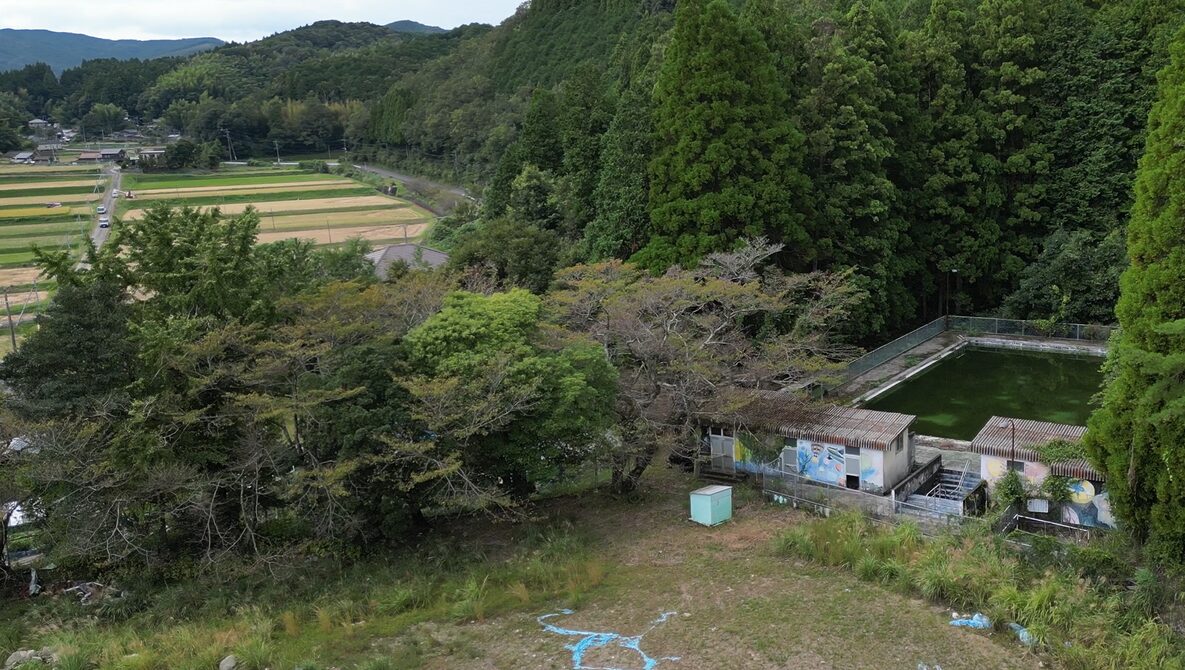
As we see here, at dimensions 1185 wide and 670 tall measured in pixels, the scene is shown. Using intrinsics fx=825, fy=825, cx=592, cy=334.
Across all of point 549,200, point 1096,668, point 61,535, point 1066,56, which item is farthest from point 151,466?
point 1066,56

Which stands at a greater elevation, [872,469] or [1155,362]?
[1155,362]

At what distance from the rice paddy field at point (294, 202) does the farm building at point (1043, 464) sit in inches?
1347

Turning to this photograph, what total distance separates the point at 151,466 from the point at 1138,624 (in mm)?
12920

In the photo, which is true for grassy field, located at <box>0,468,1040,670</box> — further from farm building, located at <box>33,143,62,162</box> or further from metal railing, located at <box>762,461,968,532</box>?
farm building, located at <box>33,143,62,162</box>

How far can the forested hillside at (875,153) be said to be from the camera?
69.2 ft

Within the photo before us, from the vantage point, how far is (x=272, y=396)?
43.7ft

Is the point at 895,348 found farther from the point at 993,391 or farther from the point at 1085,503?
the point at 1085,503

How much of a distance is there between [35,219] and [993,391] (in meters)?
45.7

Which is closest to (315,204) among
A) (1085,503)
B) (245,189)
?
(245,189)

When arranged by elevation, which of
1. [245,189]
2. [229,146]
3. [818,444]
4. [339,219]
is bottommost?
[818,444]

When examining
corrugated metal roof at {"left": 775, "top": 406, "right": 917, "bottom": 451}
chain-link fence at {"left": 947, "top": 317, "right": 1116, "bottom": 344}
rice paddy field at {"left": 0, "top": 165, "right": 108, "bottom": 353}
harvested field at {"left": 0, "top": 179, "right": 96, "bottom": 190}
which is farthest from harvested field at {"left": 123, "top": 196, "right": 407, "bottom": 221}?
corrugated metal roof at {"left": 775, "top": 406, "right": 917, "bottom": 451}

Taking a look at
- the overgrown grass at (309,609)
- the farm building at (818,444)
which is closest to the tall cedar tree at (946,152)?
the farm building at (818,444)

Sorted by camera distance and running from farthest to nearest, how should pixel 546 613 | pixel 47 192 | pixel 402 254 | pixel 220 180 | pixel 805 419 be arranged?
pixel 220 180 < pixel 47 192 < pixel 402 254 < pixel 805 419 < pixel 546 613

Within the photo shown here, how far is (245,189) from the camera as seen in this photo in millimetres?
58656
